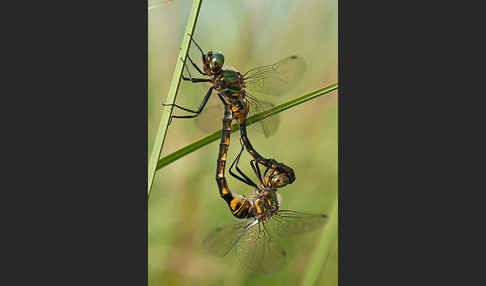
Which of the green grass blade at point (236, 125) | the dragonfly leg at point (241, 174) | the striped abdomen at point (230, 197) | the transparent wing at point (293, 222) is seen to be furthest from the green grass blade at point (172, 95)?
the transparent wing at point (293, 222)

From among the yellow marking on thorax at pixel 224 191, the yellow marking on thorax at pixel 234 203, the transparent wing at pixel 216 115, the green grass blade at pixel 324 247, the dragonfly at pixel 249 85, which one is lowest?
the green grass blade at pixel 324 247

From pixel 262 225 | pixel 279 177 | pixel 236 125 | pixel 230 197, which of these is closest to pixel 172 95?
pixel 236 125

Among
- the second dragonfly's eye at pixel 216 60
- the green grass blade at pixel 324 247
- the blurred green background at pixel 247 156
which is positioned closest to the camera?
the green grass blade at pixel 324 247

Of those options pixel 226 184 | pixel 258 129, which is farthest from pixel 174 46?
pixel 226 184

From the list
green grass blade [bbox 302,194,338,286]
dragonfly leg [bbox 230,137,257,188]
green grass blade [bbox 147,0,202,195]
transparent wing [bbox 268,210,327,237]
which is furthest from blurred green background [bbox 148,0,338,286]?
green grass blade [bbox 147,0,202,195]

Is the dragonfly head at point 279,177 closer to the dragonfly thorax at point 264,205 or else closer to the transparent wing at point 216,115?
the dragonfly thorax at point 264,205

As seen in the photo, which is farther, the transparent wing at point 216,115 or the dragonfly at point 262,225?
the dragonfly at point 262,225
